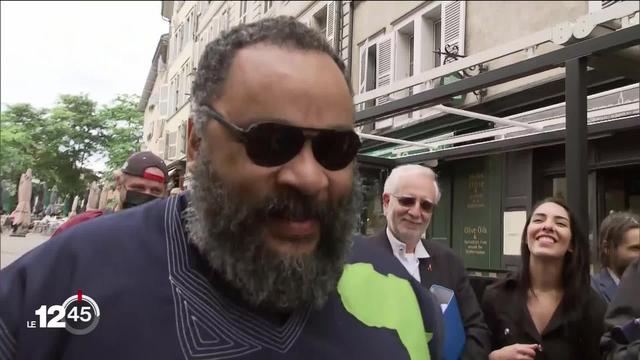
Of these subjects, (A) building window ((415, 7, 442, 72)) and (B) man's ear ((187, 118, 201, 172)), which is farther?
(A) building window ((415, 7, 442, 72))

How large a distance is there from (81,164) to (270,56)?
832cm

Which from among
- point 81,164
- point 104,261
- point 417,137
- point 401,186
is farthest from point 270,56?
point 81,164

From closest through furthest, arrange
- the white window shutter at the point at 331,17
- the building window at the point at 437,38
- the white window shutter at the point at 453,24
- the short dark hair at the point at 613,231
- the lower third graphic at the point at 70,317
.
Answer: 1. the lower third graphic at the point at 70,317
2. the short dark hair at the point at 613,231
3. the white window shutter at the point at 453,24
4. the building window at the point at 437,38
5. the white window shutter at the point at 331,17

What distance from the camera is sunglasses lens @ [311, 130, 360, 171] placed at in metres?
1.08

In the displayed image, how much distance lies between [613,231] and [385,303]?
2759mm

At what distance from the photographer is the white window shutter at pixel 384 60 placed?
1105cm

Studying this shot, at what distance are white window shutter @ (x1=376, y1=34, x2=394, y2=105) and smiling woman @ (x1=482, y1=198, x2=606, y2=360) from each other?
27.4 feet

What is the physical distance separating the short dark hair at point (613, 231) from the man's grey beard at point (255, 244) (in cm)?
289

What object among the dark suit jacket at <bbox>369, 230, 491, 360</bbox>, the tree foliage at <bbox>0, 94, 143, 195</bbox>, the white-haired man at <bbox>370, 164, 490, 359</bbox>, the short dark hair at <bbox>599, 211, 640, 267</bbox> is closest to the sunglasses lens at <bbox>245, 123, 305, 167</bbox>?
the dark suit jacket at <bbox>369, 230, 491, 360</bbox>

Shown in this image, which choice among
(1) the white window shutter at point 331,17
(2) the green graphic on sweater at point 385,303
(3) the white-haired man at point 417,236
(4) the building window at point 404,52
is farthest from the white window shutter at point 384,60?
(2) the green graphic on sweater at point 385,303

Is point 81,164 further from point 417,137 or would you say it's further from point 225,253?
point 225,253

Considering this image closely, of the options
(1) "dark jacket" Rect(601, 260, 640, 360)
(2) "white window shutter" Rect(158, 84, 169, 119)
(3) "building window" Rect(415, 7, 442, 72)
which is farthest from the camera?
(2) "white window shutter" Rect(158, 84, 169, 119)

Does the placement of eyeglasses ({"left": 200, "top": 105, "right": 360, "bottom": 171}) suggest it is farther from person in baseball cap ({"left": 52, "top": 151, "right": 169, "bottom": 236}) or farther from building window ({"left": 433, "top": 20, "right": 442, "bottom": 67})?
building window ({"left": 433, "top": 20, "right": 442, "bottom": 67})

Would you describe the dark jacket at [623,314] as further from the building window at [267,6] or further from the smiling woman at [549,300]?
the building window at [267,6]
